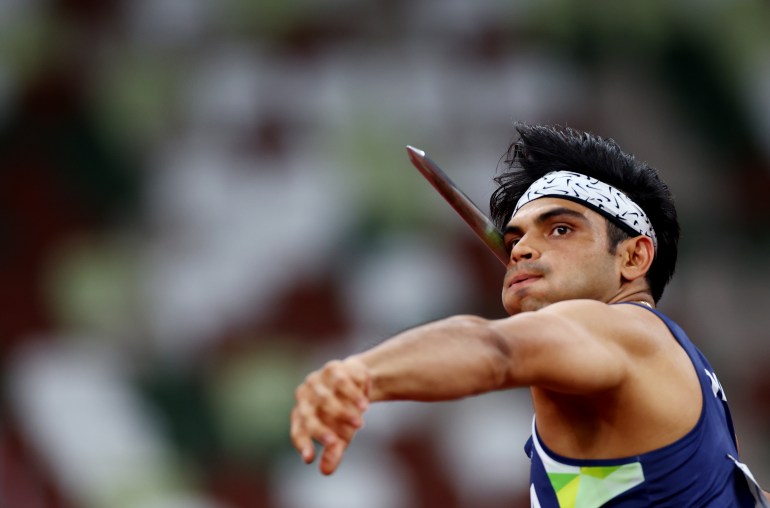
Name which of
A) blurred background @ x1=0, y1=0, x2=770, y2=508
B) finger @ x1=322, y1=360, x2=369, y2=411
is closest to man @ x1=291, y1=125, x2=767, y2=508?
finger @ x1=322, y1=360, x2=369, y2=411

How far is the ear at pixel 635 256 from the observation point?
11.9ft

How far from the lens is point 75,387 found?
6.78 m

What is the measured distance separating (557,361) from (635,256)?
1162 mm

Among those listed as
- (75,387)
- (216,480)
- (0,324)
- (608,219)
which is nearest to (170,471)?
(216,480)

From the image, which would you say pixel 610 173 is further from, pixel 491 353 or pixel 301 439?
pixel 301 439

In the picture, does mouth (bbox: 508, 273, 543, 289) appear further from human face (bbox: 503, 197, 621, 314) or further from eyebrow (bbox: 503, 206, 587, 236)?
eyebrow (bbox: 503, 206, 587, 236)

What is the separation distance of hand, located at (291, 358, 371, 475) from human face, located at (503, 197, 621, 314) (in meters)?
1.28

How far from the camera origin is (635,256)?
3689mm

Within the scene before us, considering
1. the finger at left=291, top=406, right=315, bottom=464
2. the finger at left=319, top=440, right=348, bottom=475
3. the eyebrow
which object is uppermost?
the finger at left=291, top=406, right=315, bottom=464

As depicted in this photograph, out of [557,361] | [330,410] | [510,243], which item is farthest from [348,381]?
[510,243]

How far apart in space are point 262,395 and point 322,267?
780mm

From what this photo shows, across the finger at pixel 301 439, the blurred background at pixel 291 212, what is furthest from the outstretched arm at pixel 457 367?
the blurred background at pixel 291 212

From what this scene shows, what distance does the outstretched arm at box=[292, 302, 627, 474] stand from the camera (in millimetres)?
2205

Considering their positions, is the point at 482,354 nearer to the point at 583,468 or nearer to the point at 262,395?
the point at 583,468
